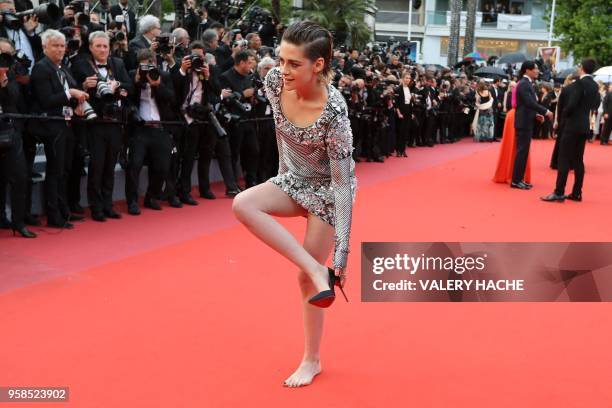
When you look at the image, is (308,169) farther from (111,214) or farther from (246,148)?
(246,148)

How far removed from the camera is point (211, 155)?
9438 millimetres

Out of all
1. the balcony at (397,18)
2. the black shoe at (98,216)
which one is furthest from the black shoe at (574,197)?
the balcony at (397,18)

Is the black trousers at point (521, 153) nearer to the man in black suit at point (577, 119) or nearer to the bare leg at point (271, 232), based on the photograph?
the man in black suit at point (577, 119)

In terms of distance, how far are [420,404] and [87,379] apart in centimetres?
163

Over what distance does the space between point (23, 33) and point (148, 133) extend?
5.35ft

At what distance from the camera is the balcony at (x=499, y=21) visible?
169ft

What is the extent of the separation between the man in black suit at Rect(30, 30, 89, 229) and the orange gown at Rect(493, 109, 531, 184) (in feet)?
22.4

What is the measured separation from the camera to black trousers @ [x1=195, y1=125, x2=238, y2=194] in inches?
365

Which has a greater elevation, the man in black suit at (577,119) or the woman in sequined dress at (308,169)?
the woman in sequined dress at (308,169)

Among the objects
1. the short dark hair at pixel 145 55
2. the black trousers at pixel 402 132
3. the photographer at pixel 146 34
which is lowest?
the black trousers at pixel 402 132

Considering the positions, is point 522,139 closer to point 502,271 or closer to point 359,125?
point 359,125

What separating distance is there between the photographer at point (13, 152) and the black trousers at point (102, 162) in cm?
86

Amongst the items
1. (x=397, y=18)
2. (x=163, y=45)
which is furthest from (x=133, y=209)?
(x=397, y=18)

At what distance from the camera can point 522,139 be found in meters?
11.2
